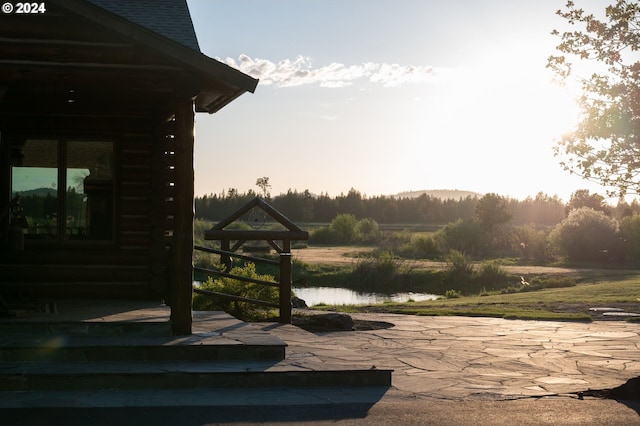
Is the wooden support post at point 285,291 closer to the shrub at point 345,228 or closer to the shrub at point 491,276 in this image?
the shrub at point 491,276

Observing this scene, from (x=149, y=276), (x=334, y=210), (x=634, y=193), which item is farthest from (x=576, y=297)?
(x=334, y=210)

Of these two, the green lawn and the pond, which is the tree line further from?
the green lawn

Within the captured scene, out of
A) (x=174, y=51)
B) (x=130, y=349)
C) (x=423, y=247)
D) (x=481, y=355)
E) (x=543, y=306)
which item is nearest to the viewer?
(x=130, y=349)

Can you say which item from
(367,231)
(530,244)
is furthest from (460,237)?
(367,231)

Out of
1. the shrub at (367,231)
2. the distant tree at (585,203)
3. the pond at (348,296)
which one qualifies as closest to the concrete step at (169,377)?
the pond at (348,296)

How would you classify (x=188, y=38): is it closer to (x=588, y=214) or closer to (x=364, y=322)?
(x=364, y=322)

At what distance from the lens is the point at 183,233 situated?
864cm

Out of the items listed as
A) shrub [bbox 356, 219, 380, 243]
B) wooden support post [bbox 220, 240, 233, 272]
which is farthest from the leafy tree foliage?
wooden support post [bbox 220, 240, 233, 272]

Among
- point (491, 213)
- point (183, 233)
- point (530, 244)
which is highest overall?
point (491, 213)

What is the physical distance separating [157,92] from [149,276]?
3.09m

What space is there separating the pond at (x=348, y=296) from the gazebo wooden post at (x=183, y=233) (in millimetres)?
Answer: 14499

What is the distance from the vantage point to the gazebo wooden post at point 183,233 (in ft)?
28.3

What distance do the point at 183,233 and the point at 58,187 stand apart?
386cm

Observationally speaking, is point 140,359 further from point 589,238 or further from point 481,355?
point 589,238
